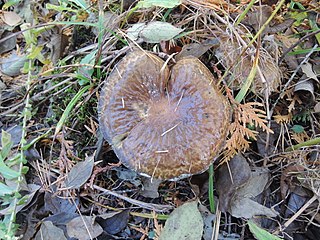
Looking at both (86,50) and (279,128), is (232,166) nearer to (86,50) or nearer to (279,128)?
(279,128)

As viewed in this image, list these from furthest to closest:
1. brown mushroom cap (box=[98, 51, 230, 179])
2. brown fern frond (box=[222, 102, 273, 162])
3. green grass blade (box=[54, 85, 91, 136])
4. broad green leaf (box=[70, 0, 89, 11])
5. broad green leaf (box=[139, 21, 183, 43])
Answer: broad green leaf (box=[70, 0, 89, 11]) < green grass blade (box=[54, 85, 91, 136]) < broad green leaf (box=[139, 21, 183, 43]) < brown fern frond (box=[222, 102, 273, 162]) < brown mushroom cap (box=[98, 51, 230, 179])

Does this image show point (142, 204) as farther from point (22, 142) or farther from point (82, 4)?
point (82, 4)

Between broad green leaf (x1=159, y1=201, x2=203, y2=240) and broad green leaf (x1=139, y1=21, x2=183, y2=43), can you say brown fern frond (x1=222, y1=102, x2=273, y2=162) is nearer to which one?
broad green leaf (x1=159, y1=201, x2=203, y2=240)

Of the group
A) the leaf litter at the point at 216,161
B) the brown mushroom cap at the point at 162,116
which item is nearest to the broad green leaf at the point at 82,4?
the leaf litter at the point at 216,161

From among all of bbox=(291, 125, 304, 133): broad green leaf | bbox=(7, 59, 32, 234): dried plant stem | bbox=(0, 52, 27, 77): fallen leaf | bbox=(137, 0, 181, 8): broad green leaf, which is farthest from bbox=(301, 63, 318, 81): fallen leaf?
bbox=(0, 52, 27, 77): fallen leaf

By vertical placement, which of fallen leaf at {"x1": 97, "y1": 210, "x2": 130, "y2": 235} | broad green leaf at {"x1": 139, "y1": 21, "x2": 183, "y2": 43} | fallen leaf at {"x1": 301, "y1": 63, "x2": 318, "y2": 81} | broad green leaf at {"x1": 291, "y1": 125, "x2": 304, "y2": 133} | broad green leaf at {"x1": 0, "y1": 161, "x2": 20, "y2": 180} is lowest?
fallen leaf at {"x1": 97, "y1": 210, "x2": 130, "y2": 235}

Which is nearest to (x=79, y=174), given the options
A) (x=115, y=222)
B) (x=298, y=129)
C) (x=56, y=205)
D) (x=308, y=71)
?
(x=56, y=205)

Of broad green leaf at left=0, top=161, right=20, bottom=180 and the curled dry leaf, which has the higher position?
broad green leaf at left=0, top=161, right=20, bottom=180
